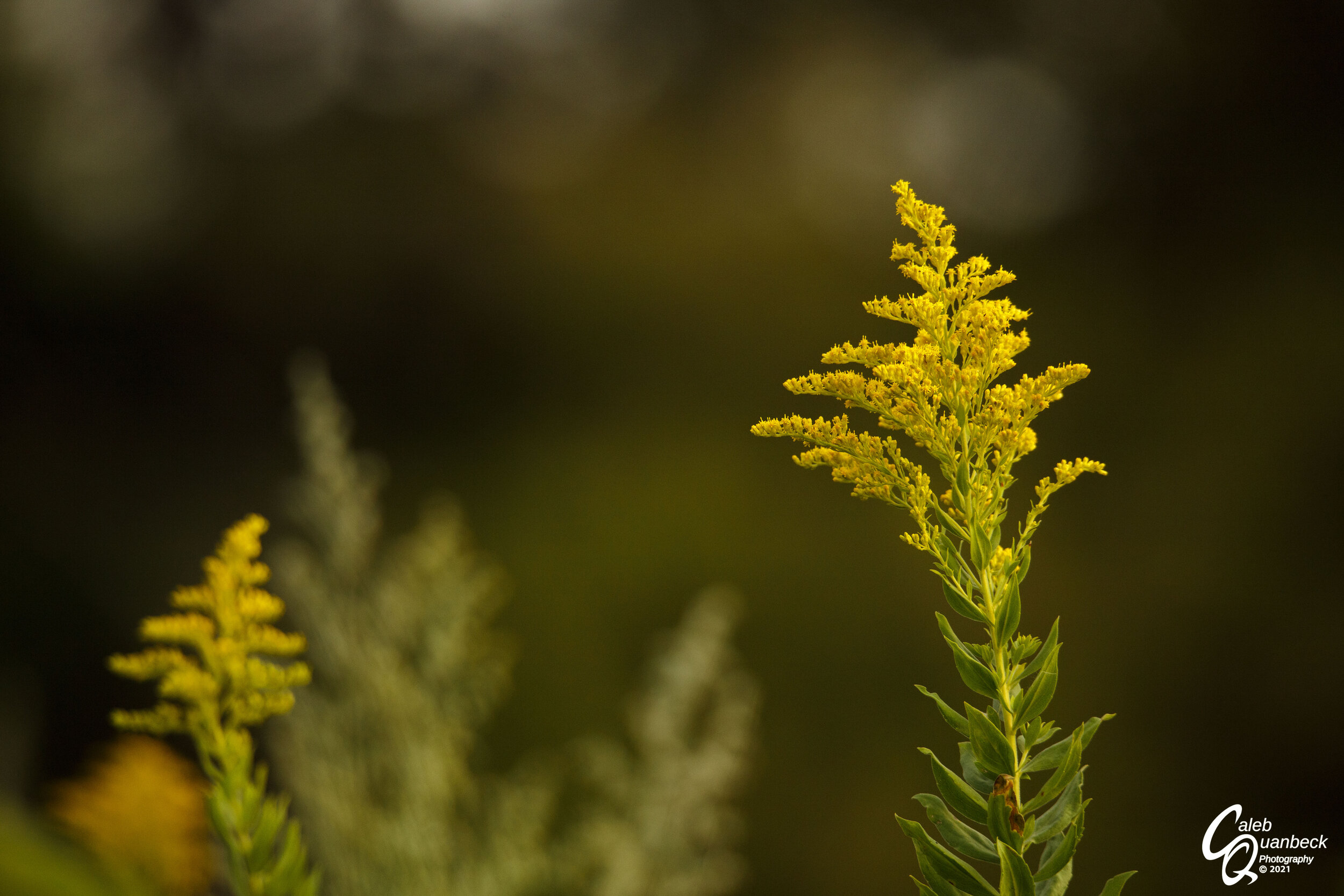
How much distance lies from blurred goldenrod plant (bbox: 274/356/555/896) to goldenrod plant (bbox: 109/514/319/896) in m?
0.64

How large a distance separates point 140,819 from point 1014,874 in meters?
0.84

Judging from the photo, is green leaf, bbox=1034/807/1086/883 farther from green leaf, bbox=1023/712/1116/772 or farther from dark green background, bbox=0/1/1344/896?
dark green background, bbox=0/1/1344/896

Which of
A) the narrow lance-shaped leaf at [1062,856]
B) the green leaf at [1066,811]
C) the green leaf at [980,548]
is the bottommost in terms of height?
the narrow lance-shaped leaf at [1062,856]

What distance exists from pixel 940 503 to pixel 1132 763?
1847mm

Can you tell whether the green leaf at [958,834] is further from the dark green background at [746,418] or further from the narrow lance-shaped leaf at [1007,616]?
the dark green background at [746,418]

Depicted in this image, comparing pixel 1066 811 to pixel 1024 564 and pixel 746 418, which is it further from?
pixel 746 418

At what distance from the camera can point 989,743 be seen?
1.19 feet

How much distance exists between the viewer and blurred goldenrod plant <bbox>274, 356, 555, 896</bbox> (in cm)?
101

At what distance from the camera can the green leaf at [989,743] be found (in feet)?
1.18

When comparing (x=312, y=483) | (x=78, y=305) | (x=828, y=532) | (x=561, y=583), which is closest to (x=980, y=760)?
(x=312, y=483)

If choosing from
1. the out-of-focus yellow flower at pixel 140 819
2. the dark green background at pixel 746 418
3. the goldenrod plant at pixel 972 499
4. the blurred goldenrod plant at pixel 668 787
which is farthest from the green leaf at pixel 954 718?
the dark green background at pixel 746 418

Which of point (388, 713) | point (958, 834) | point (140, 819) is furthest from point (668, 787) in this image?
point (958, 834)

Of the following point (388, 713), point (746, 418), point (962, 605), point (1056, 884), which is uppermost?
point (746, 418)

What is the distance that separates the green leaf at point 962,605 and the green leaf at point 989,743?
0.04 m
